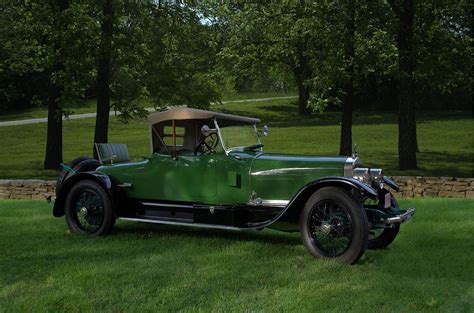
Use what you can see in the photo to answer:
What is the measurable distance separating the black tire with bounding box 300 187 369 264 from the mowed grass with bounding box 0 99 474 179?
10499 millimetres

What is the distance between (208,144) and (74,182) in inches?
79.5

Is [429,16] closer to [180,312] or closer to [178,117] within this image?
[178,117]

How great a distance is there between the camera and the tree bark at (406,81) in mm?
16672

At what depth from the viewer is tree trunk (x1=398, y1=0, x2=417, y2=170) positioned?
1667cm

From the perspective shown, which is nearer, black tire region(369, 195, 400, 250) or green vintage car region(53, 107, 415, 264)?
green vintage car region(53, 107, 415, 264)

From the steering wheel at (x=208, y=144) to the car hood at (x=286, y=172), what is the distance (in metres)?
0.67

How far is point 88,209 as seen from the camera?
799 cm

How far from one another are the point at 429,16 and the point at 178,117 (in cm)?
1197

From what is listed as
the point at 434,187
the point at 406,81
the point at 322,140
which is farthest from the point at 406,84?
the point at 322,140

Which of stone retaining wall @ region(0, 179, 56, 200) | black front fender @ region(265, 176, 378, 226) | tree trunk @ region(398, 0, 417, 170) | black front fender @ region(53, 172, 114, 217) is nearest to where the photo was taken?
black front fender @ region(265, 176, 378, 226)

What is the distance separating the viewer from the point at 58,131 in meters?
18.6

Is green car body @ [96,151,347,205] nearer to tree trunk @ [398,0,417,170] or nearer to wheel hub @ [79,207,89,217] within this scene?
wheel hub @ [79,207,89,217]

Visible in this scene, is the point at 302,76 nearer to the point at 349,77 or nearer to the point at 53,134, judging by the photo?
the point at 349,77

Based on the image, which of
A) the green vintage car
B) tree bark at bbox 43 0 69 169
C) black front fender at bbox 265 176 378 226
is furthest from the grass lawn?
tree bark at bbox 43 0 69 169
